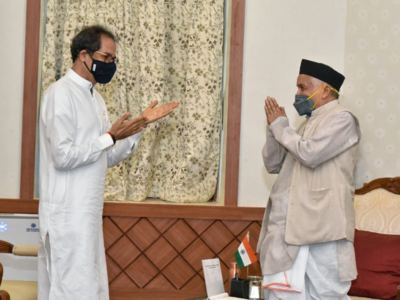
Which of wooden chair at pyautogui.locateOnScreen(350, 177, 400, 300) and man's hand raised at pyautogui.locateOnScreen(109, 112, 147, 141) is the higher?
man's hand raised at pyautogui.locateOnScreen(109, 112, 147, 141)

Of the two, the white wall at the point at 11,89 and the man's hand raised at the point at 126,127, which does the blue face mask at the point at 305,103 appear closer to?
the man's hand raised at the point at 126,127

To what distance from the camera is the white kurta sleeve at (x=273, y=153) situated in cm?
286

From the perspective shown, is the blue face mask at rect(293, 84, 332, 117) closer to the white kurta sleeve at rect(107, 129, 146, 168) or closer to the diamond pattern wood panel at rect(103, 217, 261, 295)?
the white kurta sleeve at rect(107, 129, 146, 168)

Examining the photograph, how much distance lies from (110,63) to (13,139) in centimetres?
157

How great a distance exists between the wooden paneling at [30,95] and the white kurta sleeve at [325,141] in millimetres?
2066

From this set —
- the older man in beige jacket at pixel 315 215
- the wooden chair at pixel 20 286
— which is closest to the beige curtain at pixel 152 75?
the wooden chair at pixel 20 286

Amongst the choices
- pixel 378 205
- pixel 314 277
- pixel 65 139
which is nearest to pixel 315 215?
pixel 314 277

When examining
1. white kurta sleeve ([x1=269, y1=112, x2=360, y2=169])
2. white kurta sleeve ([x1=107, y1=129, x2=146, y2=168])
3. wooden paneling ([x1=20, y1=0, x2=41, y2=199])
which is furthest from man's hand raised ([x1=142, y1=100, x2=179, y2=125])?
wooden paneling ([x1=20, y1=0, x2=41, y2=199])

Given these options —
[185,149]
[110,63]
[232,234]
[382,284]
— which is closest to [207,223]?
[232,234]

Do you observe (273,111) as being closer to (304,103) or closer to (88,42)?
(304,103)

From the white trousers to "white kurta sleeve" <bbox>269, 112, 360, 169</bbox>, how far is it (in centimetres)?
41

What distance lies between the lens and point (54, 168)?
8.26 ft

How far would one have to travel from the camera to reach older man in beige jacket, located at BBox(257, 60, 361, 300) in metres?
2.51

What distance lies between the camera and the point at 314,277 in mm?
2529
